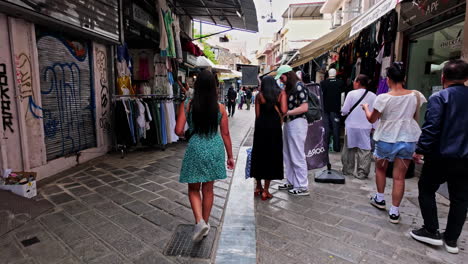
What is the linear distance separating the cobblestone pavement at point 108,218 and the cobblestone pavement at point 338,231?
27.0 inches

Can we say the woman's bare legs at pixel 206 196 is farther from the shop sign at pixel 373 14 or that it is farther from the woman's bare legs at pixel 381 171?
the shop sign at pixel 373 14

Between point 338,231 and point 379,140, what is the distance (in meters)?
1.23

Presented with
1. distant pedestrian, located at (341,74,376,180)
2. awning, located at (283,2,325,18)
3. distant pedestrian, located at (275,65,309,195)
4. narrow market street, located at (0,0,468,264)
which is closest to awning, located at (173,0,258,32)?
narrow market street, located at (0,0,468,264)

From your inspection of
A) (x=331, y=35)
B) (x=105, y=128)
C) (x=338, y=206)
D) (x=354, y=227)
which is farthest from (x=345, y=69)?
(x=105, y=128)

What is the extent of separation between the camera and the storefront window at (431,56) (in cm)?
502

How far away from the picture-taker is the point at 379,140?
3377 millimetres

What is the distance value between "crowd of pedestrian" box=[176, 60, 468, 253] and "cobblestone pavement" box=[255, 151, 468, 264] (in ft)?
0.50

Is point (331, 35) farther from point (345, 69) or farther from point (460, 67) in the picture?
point (460, 67)

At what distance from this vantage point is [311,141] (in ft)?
15.5

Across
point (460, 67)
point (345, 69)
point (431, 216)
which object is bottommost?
point (431, 216)

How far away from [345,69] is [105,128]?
6480mm

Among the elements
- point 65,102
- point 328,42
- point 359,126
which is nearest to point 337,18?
point 328,42

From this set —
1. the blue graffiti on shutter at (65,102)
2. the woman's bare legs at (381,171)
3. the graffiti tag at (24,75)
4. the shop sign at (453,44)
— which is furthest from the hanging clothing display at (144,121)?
the shop sign at (453,44)

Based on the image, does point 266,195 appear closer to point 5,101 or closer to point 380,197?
point 380,197
